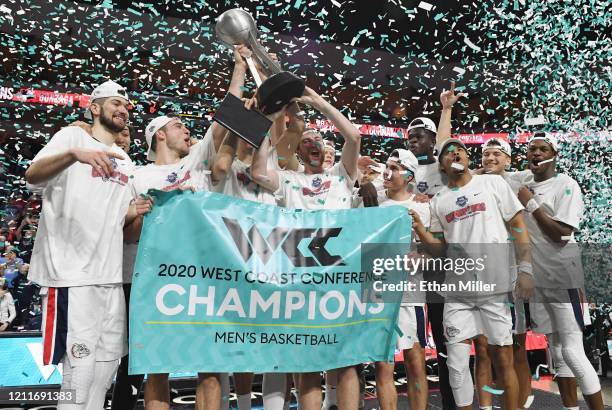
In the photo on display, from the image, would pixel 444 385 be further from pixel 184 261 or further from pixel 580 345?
pixel 184 261

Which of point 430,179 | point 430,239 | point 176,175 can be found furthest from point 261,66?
point 430,179

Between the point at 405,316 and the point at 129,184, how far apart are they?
220 centimetres

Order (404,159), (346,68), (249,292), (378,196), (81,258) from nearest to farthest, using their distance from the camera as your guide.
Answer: (81,258)
(249,292)
(404,159)
(378,196)
(346,68)

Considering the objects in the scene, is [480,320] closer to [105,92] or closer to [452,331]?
[452,331]

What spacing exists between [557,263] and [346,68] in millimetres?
20712

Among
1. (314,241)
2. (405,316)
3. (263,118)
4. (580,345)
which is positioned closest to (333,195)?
(314,241)

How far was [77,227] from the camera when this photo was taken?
320 centimetres

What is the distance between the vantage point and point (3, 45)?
19250 millimetres

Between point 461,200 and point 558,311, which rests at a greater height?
point 461,200

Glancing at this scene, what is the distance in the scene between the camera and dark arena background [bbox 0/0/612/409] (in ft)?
49.7

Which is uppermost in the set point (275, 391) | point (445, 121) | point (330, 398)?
point (445, 121)

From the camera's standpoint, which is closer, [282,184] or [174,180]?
[174,180]

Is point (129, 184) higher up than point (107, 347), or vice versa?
point (129, 184)

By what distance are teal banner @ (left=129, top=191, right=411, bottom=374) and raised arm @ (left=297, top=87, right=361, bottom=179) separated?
1.64 feet
